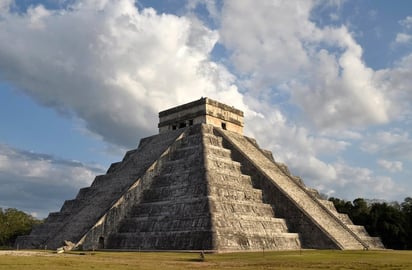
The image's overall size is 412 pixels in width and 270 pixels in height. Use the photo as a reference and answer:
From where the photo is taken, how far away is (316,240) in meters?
28.6

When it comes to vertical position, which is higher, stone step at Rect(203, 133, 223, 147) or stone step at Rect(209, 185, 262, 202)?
stone step at Rect(203, 133, 223, 147)

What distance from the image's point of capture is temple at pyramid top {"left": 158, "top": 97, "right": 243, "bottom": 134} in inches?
1512

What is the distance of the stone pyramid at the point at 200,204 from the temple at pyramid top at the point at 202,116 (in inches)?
3.6

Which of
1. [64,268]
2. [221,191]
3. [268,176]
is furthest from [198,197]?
[64,268]

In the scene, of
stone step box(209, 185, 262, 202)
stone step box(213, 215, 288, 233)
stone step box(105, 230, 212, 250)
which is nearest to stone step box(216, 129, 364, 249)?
stone step box(209, 185, 262, 202)

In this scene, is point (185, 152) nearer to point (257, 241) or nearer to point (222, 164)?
point (222, 164)

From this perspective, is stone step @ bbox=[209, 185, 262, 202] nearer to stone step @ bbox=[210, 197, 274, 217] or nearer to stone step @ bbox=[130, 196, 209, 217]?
stone step @ bbox=[210, 197, 274, 217]

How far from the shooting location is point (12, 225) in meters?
52.7

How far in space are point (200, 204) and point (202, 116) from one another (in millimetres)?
12577

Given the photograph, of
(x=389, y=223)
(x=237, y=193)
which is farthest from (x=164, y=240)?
(x=389, y=223)

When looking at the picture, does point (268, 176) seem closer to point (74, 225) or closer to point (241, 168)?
point (241, 168)

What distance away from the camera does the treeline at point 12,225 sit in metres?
51.2

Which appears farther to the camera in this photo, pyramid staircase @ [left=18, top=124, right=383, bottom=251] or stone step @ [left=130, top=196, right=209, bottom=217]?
stone step @ [left=130, top=196, right=209, bottom=217]

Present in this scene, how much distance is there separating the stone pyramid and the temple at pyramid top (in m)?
0.09
